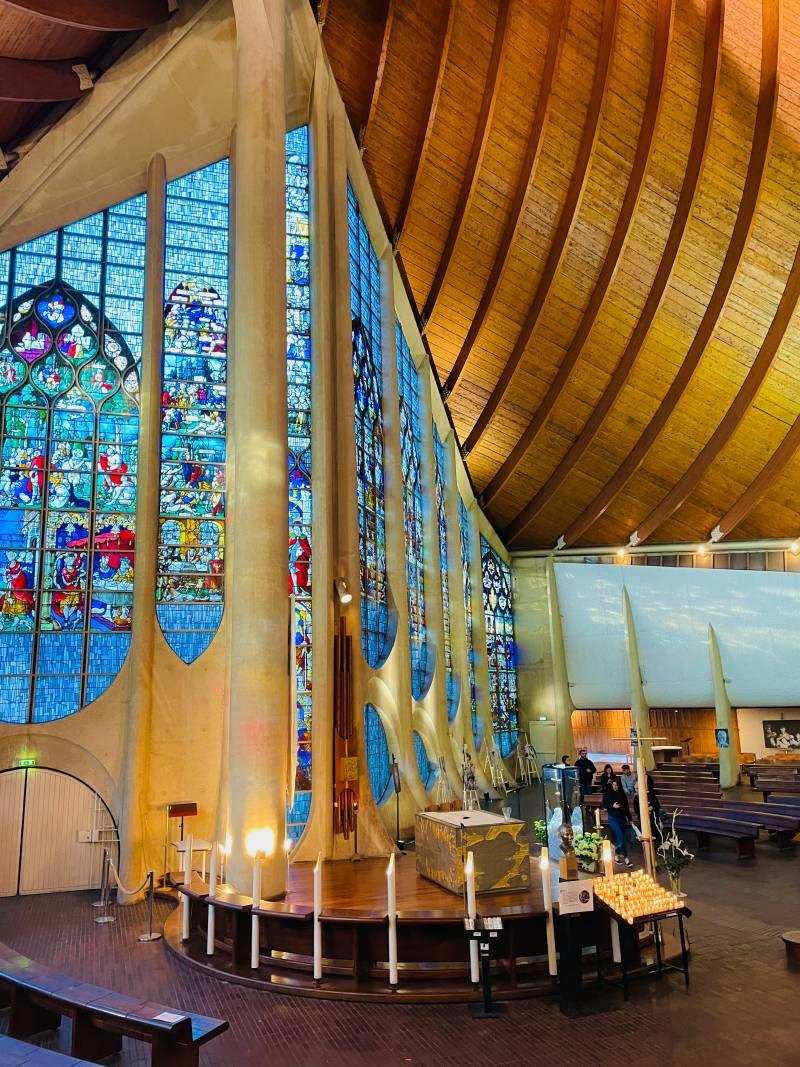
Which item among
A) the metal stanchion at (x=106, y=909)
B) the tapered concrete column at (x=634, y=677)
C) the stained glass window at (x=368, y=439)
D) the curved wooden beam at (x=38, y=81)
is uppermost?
the curved wooden beam at (x=38, y=81)

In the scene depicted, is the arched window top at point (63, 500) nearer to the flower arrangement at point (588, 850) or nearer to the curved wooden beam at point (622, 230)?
the flower arrangement at point (588, 850)

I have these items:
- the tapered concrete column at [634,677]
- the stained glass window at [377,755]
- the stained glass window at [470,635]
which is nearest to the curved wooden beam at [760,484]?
the tapered concrete column at [634,677]

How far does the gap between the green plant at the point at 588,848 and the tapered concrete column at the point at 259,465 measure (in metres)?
3.09

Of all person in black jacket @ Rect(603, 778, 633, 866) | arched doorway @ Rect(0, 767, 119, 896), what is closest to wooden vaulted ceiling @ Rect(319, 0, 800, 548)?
person in black jacket @ Rect(603, 778, 633, 866)

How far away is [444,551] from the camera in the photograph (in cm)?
1934

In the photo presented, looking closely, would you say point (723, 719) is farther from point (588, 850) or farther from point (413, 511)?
point (588, 850)

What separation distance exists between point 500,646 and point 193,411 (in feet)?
52.3

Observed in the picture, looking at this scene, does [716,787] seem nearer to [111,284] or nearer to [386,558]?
[386,558]

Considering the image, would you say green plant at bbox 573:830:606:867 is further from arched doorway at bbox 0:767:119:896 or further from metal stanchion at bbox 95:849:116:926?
arched doorway at bbox 0:767:119:896

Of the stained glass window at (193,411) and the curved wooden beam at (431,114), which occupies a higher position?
the curved wooden beam at (431,114)

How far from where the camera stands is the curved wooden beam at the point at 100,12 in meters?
8.05

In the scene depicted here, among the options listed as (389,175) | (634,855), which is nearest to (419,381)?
(389,175)

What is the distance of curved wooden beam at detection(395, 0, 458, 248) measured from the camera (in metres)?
14.2

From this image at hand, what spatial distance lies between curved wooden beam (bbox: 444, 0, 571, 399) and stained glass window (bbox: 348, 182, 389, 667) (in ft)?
12.5
